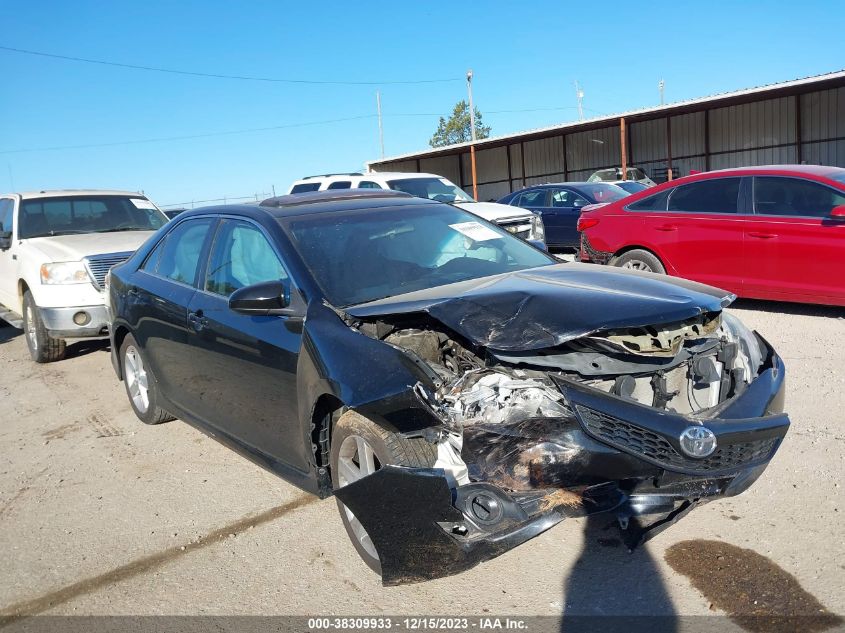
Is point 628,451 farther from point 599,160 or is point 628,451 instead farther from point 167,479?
point 599,160

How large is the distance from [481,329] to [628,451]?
74 centimetres

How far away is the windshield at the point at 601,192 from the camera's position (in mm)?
13742

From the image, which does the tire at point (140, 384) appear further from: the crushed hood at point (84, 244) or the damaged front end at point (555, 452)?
the damaged front end at point (555, 452)

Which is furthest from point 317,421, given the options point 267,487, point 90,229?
point 90,229

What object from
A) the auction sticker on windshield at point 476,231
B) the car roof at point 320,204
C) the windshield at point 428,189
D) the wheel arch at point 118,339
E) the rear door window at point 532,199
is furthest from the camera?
the rear door window at point 532,199

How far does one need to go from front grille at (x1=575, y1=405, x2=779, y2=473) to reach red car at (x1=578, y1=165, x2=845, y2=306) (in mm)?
5006

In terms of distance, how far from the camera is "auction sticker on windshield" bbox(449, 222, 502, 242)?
4458 millimetres

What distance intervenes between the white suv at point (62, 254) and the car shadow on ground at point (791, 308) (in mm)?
6823

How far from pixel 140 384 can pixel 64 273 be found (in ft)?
9.04

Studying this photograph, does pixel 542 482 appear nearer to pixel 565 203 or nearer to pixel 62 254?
pixel 62 254

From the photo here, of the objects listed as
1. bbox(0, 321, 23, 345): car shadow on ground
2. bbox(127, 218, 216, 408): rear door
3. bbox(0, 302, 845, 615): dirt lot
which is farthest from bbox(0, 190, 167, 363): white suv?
bbox(127, 218, 216, 408): rear door

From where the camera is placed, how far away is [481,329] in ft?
9.81

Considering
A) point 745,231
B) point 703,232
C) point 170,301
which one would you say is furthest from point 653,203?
point 170,301

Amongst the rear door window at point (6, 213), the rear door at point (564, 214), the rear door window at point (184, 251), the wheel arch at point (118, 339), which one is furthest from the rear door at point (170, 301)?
the rear door at point (564, 214)
